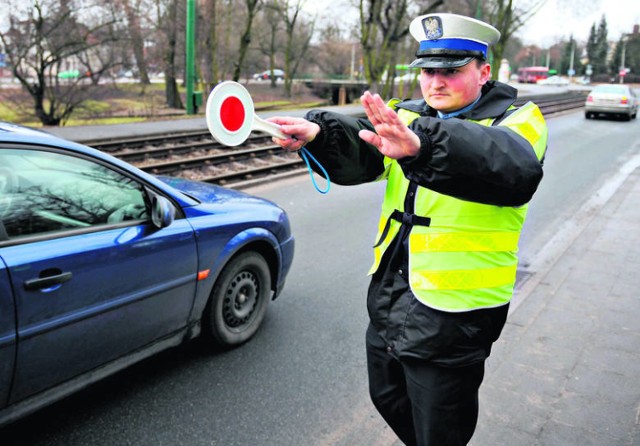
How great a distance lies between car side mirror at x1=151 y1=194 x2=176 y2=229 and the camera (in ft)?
10.7

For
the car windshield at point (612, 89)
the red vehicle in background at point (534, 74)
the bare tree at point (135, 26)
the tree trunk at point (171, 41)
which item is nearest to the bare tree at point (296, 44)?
the tree trunk at point (171, 41)

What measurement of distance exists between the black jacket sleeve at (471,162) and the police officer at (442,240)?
67mm

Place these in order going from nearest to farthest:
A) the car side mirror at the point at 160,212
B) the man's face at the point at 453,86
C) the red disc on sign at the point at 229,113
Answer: the red disc on sign at the point at 229,113 → the man's face at the point at 453,86 → the car side mirror at the point at 160,212

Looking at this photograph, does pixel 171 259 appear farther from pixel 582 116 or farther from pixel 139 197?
pixel 582 116

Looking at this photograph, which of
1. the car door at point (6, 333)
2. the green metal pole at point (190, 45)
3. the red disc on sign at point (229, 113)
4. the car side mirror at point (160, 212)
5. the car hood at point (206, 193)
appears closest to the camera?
the red disc on sign at point (229, 113)

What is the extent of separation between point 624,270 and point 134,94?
33832 mm

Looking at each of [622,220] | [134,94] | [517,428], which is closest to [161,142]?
[622,220]

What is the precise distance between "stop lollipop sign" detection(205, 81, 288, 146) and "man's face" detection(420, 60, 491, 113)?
597 millimetres

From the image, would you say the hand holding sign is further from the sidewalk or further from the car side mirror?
the sidewalk

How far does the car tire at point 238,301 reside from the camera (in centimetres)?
389

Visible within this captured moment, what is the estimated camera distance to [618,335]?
430cm

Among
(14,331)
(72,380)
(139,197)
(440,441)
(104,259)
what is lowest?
(72,380)

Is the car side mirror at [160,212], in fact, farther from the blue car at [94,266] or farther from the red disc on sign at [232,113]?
the red disc on sign at [232,113]

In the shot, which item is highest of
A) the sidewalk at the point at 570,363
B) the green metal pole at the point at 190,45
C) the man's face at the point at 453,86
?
the green metal pole at the point at 190,45
